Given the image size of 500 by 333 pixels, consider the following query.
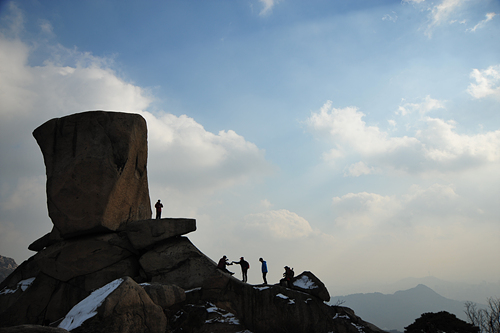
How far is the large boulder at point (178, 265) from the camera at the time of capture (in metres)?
18.5

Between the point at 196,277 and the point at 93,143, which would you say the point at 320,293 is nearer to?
the point at 196,277

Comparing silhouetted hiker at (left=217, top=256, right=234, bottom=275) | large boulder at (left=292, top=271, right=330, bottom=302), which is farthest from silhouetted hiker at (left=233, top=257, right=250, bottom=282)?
large boulder at (left=292, top=271, right=330, bottom=302)

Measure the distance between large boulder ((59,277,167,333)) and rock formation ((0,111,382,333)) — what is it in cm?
512

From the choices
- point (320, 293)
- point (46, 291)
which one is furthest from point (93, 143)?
point (320, 293)

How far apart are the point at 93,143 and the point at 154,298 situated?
38.0ft

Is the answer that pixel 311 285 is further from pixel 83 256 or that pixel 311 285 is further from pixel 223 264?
pixel 83 256

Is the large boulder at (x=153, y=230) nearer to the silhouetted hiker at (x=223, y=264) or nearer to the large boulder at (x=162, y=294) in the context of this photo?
the silhouetted hiker at (x=223, y=264)

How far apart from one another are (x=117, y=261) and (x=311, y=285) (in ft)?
39.6

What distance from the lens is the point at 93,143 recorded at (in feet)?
66.9

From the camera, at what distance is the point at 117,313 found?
10.2 m

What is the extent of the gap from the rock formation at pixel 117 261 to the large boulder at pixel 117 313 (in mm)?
5124

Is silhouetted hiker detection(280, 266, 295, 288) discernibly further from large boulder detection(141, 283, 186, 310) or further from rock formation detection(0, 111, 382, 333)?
large boulder detection(141, 283, 186, 310)

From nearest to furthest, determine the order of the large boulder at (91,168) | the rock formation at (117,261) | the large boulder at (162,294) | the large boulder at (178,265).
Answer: the large boulder at (162,294) < the rock formation at (117,261) < the large boulder at (178,265) < the large boulder at (91,168)

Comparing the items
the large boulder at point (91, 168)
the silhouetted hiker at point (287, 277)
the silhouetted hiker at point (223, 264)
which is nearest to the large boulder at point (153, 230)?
the large boulder at point (91, 168)
